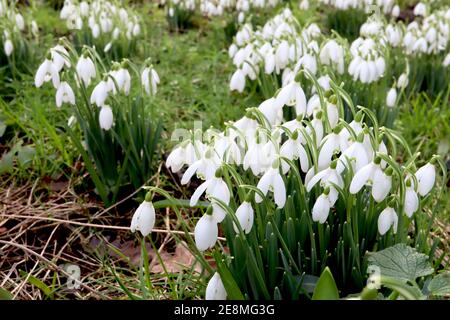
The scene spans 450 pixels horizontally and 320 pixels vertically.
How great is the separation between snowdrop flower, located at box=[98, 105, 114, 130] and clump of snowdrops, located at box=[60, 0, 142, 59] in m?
1.58

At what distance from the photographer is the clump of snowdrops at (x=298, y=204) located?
1426 mm

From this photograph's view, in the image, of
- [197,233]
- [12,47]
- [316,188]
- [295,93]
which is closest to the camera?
[197,233]

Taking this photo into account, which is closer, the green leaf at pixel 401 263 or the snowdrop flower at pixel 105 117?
the green leaf at pixel 401 263

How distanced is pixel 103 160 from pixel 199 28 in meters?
2.76

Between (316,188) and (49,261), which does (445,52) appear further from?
(49,261)

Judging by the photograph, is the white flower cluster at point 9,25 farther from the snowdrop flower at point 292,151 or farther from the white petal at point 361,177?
the white petal at point 361,177

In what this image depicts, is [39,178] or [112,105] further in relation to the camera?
[39,178]

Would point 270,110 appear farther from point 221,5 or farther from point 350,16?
point 350,16

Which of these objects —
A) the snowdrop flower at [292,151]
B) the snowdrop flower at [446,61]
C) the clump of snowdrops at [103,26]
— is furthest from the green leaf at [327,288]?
the clump of snowdrops at [103,26]

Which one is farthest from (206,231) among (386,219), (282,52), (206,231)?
(282,52)

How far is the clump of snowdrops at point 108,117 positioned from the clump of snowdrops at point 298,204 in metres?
0.65

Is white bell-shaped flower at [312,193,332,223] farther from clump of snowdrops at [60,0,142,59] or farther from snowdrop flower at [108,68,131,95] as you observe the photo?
clump of snowdrops at [60,0,142,59]

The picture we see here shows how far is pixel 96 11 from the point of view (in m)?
3.77
